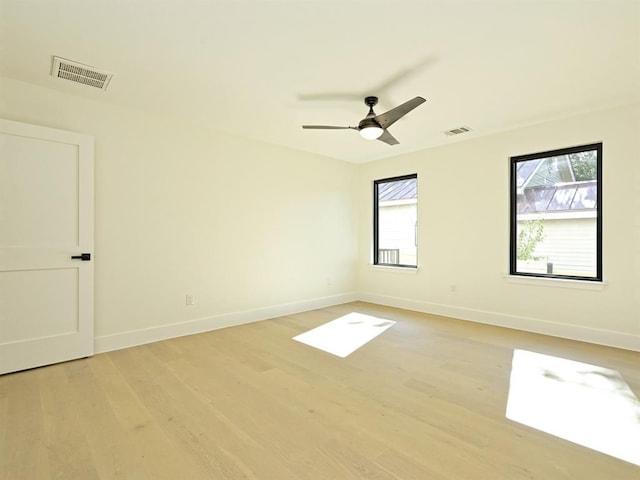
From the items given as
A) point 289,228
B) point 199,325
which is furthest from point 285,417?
point 289,228

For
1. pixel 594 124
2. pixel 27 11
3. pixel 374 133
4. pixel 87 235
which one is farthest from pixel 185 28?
pixel 594 124

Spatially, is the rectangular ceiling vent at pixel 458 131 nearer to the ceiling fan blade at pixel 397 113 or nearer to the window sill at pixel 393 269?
the ceiling fan blade at pixel 397 113

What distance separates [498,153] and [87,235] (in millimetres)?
4860

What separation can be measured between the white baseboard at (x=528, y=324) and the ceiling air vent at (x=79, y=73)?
15.4 ft

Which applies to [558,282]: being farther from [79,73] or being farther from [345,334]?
[79,73]

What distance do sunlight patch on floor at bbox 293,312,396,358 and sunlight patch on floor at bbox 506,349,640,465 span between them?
1473mm

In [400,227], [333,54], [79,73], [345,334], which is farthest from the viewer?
[400,227]

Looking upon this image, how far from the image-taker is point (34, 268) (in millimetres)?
2883

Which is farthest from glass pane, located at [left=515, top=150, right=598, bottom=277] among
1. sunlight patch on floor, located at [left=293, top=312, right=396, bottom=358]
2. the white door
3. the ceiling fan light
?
the white door

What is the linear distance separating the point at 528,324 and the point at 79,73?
5378 millimetres

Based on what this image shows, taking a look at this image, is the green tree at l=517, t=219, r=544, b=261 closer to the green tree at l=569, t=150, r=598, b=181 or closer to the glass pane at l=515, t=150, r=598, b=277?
the glass pane at l=515, t=150, r=598, b=277

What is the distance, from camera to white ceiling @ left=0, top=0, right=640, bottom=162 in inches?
81.4

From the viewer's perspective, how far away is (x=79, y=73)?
2779 mm

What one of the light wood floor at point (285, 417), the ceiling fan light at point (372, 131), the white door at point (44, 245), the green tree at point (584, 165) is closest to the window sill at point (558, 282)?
the light wood floor at point (285, 417)
